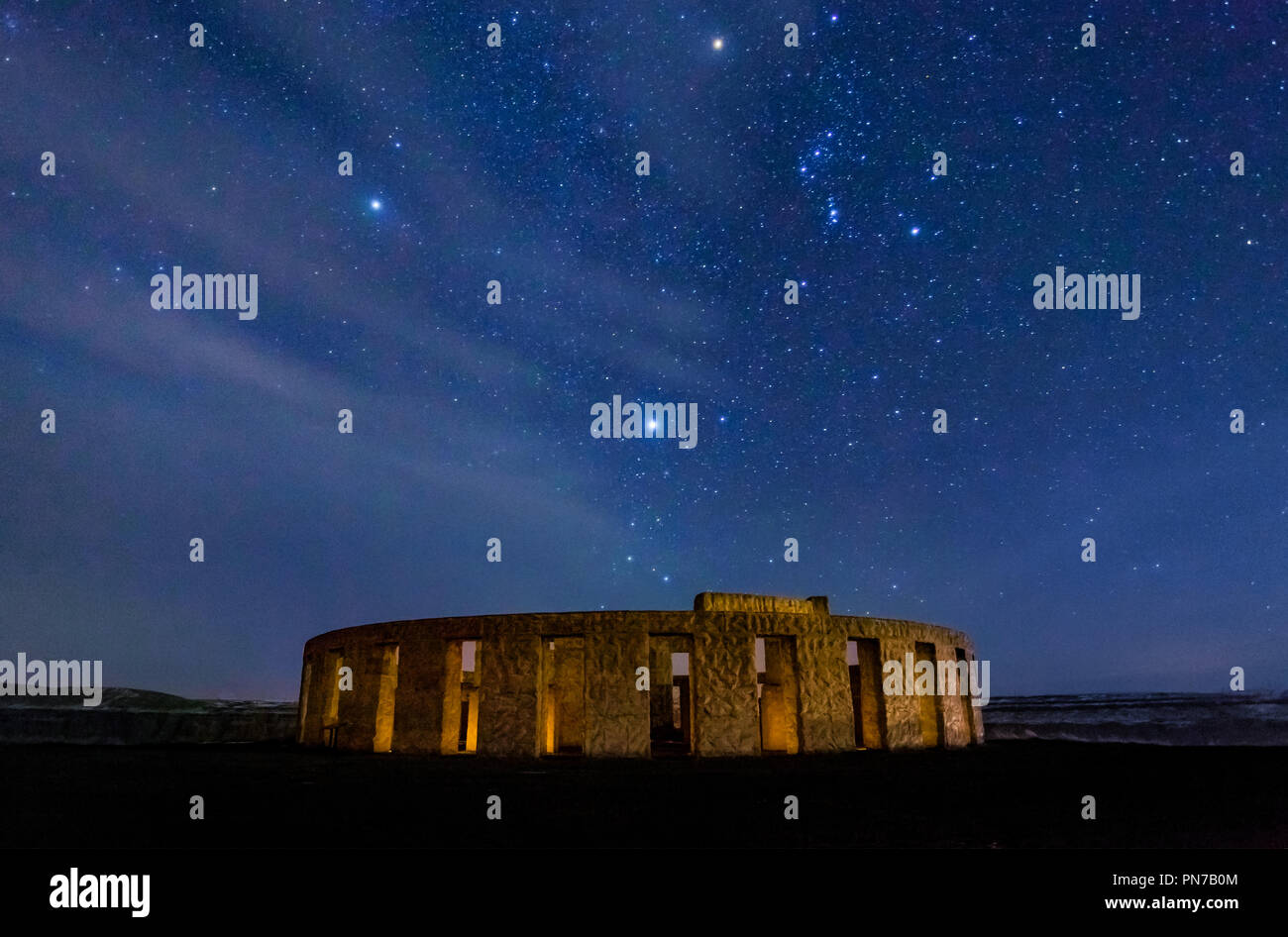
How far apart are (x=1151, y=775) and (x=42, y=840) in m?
19.1

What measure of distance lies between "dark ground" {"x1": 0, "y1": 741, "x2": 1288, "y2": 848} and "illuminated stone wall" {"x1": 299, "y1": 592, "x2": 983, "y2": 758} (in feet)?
2.69

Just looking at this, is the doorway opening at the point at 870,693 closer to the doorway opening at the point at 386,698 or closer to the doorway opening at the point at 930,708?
the doorway opening at the point at 930,708

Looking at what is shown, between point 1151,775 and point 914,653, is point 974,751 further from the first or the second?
point 1151,775

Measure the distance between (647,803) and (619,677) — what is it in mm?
6575

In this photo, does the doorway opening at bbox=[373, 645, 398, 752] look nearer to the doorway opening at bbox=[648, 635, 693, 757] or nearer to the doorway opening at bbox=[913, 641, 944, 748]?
the doorway opening at bbox=[648, 635, 693, 757]

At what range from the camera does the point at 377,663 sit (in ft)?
70.3

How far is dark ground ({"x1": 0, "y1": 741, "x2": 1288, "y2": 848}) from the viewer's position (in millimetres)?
8820

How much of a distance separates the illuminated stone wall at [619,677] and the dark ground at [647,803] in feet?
2.69

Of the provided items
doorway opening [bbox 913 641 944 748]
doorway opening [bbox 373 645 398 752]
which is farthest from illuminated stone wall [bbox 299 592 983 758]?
doorway opening [bbox 913 641 944 748]

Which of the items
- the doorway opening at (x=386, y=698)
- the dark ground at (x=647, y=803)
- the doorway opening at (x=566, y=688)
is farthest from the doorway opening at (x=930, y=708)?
the doorway opening at (x=386, y=698)

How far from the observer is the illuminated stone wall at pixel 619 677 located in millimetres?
17531

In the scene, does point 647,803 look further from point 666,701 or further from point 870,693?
point 666,701
